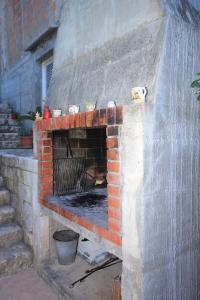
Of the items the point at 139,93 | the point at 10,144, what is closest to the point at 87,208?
the point at 139,93

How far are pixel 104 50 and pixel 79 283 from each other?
2781mm

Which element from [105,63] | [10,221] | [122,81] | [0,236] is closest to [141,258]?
[122,81]

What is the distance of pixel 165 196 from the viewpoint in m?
2.23

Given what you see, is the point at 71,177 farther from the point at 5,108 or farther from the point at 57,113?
the point at 5,108

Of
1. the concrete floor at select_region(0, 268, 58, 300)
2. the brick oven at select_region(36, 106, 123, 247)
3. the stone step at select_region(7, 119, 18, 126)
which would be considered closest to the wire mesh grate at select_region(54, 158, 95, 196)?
the brick oven at select_region(36, 106, 123, 247)

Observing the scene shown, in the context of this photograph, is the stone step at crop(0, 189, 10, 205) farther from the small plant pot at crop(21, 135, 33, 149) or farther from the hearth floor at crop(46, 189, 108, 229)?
the small plant pot at crop(21, 135, 33, 149)

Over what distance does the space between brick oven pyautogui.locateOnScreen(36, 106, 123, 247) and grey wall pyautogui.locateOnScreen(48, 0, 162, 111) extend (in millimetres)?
253

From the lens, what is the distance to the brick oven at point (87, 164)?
2.33 meters

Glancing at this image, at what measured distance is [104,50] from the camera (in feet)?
9.30

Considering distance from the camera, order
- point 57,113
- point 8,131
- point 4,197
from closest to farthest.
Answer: point 57,113 → point 4,197 → point 8,131

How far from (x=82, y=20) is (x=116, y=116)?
5.38ft

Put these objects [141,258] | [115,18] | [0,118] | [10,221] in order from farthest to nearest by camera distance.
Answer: [0,118] → [10,221] → [115,18] → [141,258]

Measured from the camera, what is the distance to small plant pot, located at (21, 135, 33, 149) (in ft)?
A: 21.3

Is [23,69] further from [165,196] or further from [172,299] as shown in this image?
[172,299]
